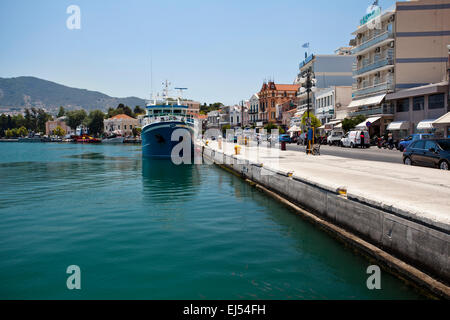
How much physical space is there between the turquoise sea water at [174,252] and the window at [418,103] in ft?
99.4

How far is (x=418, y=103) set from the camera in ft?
131

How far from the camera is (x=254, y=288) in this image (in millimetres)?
6781

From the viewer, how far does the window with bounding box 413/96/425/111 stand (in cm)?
3909

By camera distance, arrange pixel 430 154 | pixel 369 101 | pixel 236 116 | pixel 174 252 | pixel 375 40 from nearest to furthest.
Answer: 1. pixel 174 252
2. pixel 430 154
3. pixel 375 40
4. pixel 369 101
5. pixel 236 116

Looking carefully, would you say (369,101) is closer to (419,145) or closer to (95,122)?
(419,145)

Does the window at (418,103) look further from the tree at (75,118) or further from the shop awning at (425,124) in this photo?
the tree at (75,118)

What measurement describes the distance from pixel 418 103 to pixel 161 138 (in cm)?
2767

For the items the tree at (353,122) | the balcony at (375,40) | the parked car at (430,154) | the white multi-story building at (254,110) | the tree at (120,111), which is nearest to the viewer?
the parked car at (430,154)

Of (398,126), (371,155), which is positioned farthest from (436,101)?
(371,155)

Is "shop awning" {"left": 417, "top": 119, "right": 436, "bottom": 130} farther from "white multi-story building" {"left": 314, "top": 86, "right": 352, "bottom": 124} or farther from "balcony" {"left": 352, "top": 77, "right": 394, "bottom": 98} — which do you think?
"white multi-story building" {"left": 314, "top": 86, "right": 352, "bottom": 124}

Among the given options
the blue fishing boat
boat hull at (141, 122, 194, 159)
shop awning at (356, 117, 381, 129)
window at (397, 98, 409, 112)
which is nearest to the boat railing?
the blue fishing boat

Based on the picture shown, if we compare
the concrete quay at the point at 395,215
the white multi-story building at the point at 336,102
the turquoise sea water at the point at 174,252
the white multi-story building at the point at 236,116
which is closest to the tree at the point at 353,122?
the white multi-story building at the point at 336,102

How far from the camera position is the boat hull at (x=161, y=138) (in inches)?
1542

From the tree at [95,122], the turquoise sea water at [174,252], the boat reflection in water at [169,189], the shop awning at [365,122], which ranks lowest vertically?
the turquoise sea water at [174,252]
